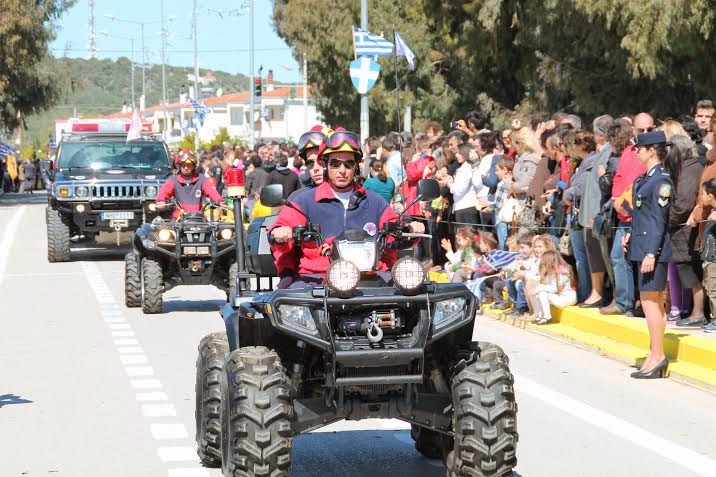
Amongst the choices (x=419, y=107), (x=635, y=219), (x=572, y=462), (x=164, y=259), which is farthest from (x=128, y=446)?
(x=419, y=107)

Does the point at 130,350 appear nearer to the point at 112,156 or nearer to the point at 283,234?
the point at 283,234

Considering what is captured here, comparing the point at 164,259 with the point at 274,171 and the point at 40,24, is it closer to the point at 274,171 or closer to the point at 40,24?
the point at 274,171

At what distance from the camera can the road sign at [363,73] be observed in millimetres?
30156

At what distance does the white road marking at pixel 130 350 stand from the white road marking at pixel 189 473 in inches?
222

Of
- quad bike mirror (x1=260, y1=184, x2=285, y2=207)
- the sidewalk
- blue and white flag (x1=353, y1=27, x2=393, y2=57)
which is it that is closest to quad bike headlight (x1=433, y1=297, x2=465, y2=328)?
Result: quad bike mirror (x1=260, y1=184, x2=285, y2=207)

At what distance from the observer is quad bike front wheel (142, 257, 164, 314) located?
1745 cm

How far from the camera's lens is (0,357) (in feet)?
45.9

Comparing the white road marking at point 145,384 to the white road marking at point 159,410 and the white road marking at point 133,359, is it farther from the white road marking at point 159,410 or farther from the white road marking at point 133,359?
the white road marking at point 133,359

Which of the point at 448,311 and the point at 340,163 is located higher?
the point at 340,163

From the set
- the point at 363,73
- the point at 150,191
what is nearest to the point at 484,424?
the point at 150,191

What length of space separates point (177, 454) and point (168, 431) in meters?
0.81

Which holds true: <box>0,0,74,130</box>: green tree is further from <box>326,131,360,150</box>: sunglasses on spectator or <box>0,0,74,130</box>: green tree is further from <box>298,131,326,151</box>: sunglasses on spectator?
<box>326,131,360,150</box>: sunglasses on spectator

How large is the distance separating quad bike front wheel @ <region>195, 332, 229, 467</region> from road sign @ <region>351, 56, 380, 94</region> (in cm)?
2163

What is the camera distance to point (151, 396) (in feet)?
37.8
